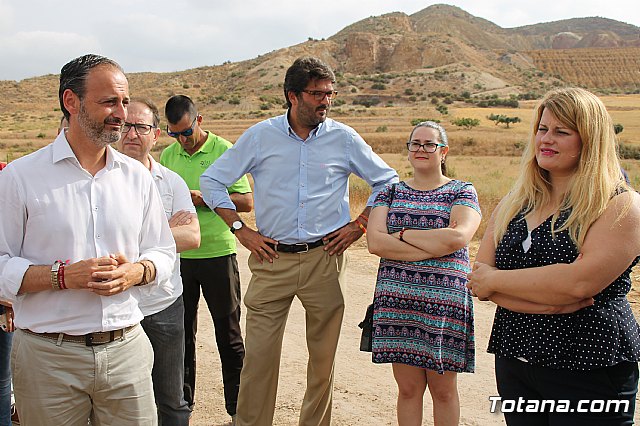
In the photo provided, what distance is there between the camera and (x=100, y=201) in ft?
9.37

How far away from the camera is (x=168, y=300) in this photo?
3750 millimetres

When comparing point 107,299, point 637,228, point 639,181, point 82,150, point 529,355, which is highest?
point 82,150

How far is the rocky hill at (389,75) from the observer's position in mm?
81938

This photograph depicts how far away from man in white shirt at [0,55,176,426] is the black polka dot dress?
168 cm

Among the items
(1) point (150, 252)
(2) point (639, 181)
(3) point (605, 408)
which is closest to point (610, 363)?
(3) point (605, 408)

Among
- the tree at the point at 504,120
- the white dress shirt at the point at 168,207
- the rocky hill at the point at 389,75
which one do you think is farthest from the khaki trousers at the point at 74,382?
the rocky hill at the point at 389,75

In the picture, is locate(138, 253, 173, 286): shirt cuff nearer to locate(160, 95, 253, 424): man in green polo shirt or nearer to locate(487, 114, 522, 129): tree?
locate(160, 95, 253, 424): man in green polo shirt

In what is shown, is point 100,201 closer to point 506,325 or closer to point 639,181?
point 506,325

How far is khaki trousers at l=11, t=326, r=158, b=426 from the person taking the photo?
275 centimetres

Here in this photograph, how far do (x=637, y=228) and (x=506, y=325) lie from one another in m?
0.72

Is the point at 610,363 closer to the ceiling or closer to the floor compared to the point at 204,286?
closer to the ceiling

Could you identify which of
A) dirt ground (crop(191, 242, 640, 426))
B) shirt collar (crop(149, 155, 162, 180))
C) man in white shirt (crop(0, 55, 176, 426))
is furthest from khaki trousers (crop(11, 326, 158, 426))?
dirt ground (crop(191, 242, 640, 426))

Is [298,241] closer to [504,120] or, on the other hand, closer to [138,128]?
[138,128]

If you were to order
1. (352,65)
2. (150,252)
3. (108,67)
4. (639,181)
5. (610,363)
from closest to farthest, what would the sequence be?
(610,363)
(108,67)
(150,252)
(639,181)
(352,65)
